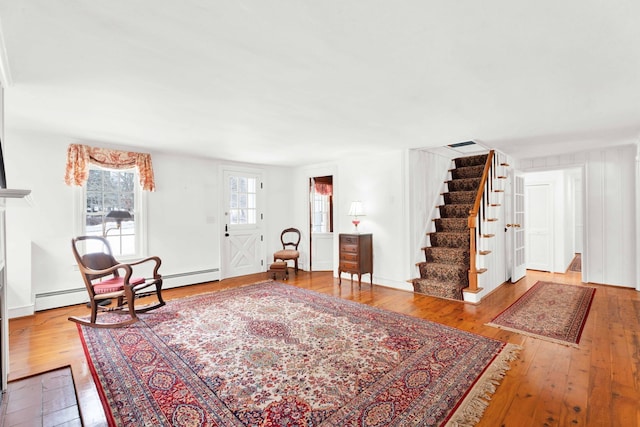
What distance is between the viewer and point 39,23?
60.6 inches

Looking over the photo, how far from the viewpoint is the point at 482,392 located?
6.66ft

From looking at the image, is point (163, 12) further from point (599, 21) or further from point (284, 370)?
point (284, 370)

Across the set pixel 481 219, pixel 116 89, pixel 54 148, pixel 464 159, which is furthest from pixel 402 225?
pixel 54 148

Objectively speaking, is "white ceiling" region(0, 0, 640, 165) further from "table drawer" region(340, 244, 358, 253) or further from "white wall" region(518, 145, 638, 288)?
"table drawer" region(340, 244, 358, 253)

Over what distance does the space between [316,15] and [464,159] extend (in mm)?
4991

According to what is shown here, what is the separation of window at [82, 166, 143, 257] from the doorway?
315 centimetres

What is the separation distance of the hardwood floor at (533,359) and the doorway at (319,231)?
75.0 inches

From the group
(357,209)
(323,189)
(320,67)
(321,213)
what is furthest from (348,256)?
(320,67)

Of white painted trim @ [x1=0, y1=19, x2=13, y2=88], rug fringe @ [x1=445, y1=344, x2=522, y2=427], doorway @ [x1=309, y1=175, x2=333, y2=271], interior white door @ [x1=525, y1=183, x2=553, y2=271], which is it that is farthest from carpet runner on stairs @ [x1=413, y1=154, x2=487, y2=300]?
white painted trim @ [x1=0, y1=19, x2=13, y2=88]

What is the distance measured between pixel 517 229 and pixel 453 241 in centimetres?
158

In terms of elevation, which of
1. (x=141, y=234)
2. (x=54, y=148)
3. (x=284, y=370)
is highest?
(x=54, y=148)

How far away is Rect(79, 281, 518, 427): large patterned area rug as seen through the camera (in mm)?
1834

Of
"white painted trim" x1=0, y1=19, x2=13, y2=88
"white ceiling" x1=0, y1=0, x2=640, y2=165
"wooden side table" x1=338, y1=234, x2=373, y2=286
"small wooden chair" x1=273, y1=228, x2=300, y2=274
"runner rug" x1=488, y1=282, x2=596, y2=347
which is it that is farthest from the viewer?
"small wooden chair" x1=273, y1=228, x2=300, y2=274

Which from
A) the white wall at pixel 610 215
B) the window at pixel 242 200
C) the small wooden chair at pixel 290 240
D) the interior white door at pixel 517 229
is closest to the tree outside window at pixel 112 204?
the window at pixel 242 200
